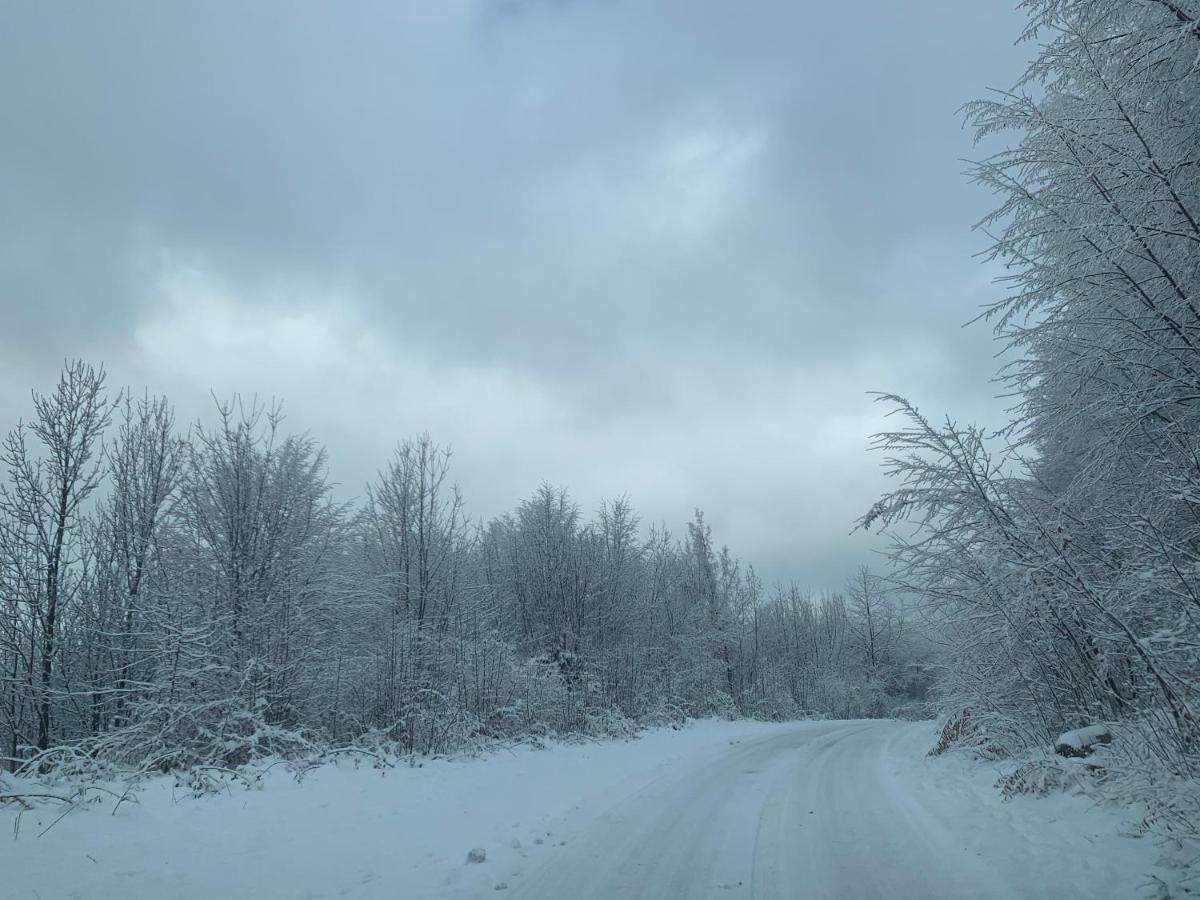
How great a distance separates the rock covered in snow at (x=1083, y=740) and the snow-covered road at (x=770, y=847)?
1.68 metres

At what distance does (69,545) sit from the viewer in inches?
554

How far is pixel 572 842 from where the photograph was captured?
24.1ft

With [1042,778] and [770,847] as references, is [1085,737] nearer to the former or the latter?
[1042,778]

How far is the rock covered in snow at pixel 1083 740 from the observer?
7.67 metres

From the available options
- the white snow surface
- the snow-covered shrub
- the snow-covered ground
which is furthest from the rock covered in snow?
the snow-covered ground

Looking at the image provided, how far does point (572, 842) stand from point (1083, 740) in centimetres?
627

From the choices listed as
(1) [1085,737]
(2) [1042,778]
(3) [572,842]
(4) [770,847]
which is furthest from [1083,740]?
(3) [572,842]

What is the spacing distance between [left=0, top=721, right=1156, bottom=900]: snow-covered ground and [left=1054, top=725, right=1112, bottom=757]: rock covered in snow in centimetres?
68

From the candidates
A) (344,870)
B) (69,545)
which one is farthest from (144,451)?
(344,870)

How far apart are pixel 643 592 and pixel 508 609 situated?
7966 mm

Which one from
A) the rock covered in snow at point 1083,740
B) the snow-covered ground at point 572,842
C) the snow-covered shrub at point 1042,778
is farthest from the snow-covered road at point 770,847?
the rock covered in snow at point 1083,740

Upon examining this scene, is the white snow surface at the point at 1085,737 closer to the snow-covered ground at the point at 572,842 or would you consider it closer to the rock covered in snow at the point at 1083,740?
the rock covered in snow at the point at 1083,740

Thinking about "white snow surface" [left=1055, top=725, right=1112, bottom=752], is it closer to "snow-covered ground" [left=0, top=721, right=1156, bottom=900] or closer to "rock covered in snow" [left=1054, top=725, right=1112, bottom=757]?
"rock covered in snow" [left=1054, top=725, right=1112, bottom=757]

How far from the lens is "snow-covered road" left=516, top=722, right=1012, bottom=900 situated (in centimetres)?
552
